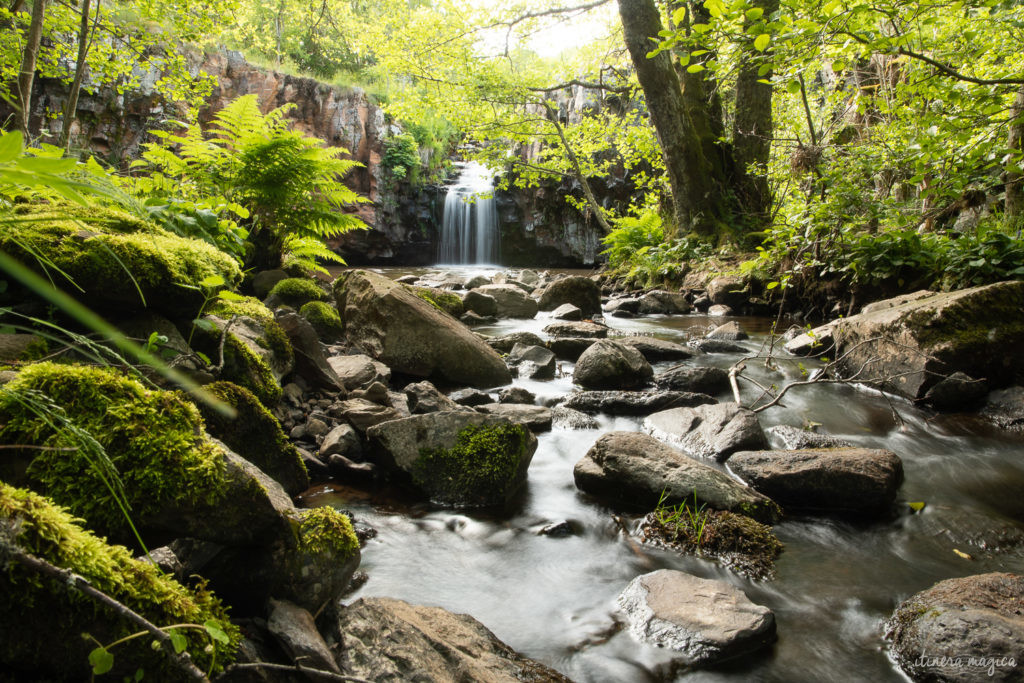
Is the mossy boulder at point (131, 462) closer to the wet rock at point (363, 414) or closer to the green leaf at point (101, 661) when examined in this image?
the green leaf at point (101, 661)

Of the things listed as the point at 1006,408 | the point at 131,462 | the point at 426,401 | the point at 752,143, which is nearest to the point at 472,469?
the point at 426,401

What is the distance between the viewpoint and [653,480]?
3189 millimetres

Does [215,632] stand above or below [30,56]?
below

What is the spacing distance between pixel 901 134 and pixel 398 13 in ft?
34.7

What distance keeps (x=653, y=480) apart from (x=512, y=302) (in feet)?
24.0

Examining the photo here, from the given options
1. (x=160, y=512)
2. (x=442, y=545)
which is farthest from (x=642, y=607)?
(x=160, y=512)

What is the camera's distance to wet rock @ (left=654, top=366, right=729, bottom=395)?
5.58 m

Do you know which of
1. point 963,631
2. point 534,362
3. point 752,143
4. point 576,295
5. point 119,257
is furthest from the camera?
point 752,143

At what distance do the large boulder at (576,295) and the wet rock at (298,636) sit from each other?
9.44 m

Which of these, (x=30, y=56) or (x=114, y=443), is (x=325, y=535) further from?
(x=30, y=56)

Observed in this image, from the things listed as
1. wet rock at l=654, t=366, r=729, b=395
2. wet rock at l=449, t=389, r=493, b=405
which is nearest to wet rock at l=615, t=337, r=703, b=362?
wet rock at l=654, t=366, r=729, b=395

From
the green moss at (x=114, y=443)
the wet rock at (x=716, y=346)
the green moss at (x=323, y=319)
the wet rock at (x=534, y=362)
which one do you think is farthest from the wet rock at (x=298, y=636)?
the wet rock at (x=716, y=346)

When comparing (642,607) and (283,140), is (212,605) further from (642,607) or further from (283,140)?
(283,140)

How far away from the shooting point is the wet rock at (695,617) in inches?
83.1
